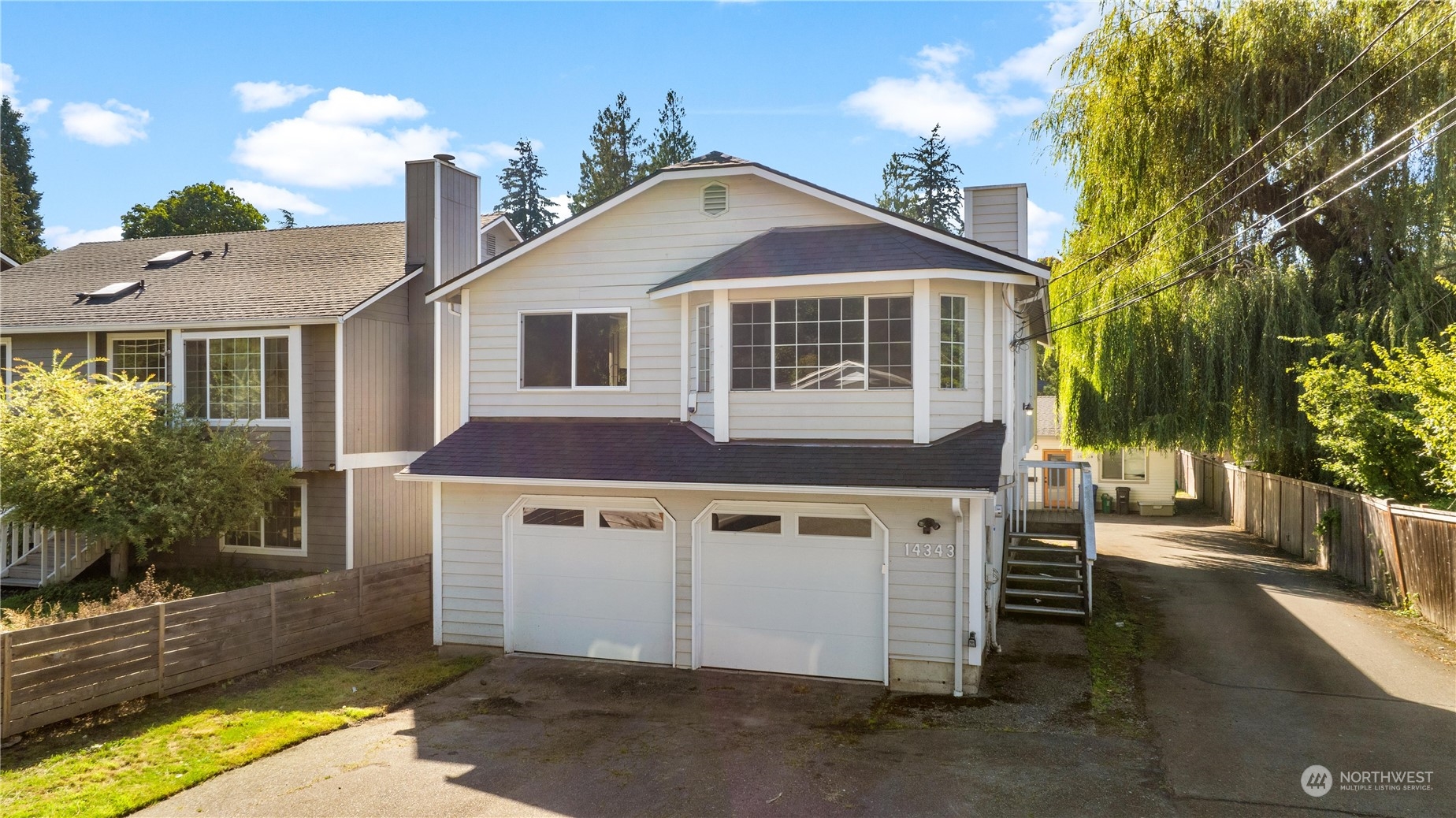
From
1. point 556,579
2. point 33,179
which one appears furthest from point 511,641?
point 33,179

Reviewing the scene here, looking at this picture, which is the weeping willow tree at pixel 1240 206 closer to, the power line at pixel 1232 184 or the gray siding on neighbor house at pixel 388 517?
the power line at pixel 1232 184

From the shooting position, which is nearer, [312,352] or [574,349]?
[574,349]

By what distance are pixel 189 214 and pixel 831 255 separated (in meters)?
41.6

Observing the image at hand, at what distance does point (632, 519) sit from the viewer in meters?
11.8

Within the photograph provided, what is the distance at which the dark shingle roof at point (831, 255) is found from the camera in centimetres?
1083

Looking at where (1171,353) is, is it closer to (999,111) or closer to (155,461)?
(999,111)

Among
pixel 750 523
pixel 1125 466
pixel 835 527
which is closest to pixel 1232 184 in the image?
pixel 835 527

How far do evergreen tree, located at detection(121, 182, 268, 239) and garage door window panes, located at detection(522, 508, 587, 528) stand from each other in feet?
122

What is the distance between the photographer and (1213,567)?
18.9 m

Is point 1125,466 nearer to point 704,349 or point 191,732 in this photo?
point 704,349

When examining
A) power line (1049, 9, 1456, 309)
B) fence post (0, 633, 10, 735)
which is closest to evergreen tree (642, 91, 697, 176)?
power line (1049, 9, 1456, 309)

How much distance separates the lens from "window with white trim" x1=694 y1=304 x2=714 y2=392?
11828mm

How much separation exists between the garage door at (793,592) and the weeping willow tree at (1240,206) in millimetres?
9511

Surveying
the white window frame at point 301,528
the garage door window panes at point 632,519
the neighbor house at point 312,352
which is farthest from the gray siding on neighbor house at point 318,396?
the garage door window panes at point 632,519
